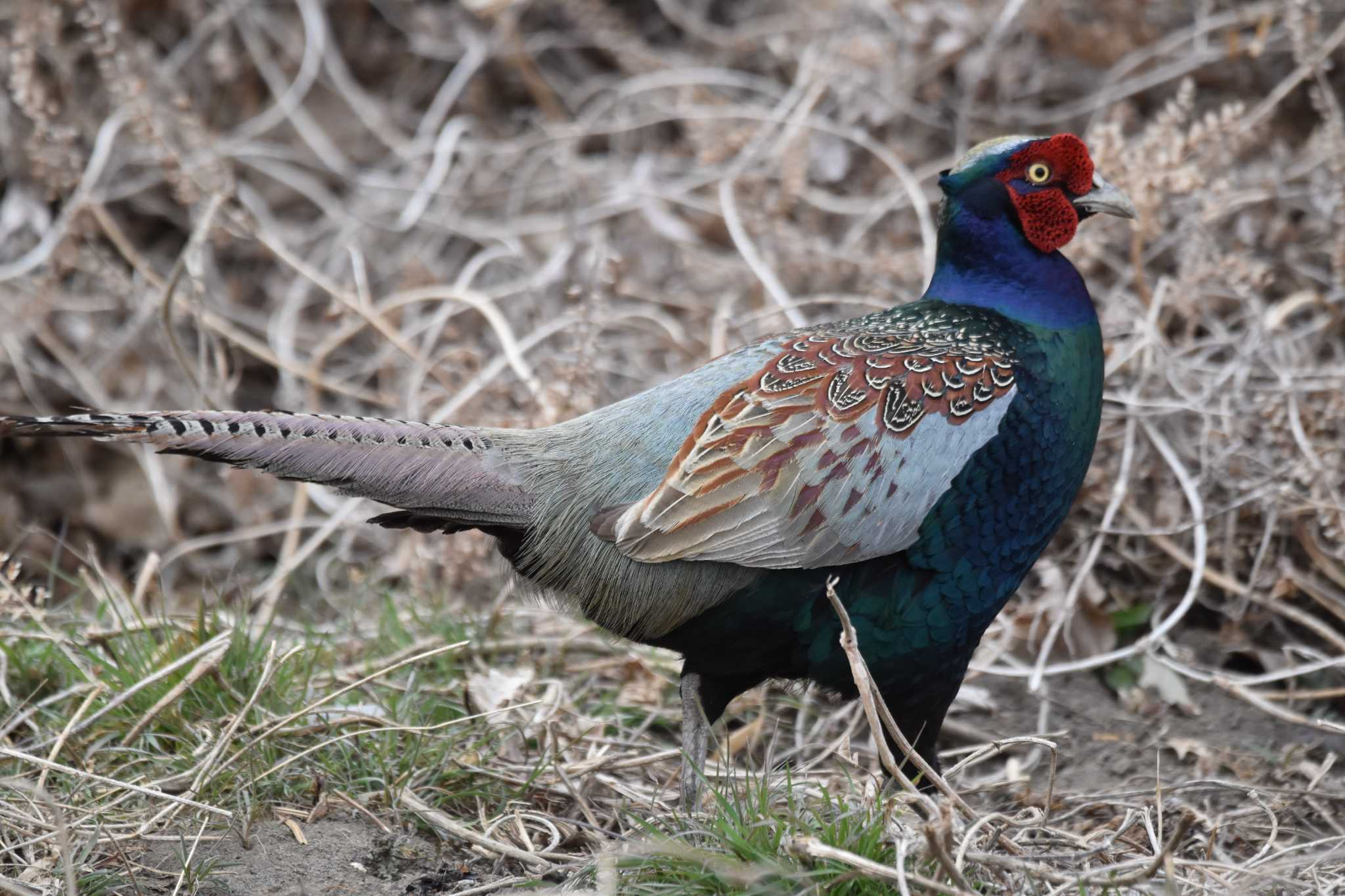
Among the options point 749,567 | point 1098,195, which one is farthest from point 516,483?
point 1098,195

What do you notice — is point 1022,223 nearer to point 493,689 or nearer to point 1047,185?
point 1047,185

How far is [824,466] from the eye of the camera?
2.72 m

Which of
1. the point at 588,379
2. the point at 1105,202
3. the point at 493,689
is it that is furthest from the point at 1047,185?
the point at 493,689

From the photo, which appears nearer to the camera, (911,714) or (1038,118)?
(911,714)

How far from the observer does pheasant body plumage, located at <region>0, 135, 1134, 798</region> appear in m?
2.69

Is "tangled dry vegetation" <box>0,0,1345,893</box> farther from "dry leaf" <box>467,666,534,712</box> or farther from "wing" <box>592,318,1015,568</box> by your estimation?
"wing" <box>592,318,1015,568</box>

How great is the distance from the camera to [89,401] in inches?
203

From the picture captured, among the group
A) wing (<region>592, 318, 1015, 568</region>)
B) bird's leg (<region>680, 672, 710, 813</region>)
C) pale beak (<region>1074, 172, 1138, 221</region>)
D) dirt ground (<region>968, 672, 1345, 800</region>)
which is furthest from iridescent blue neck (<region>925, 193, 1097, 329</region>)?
dirt ground (<region>968, 672, 1345, 800</region>)

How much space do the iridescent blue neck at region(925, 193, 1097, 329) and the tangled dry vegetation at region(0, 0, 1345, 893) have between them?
899 millimetres

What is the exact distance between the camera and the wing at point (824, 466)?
2.69 meters

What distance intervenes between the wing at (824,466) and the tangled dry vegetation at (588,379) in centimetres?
48

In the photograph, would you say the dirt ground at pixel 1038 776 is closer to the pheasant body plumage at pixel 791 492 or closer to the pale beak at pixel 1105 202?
the pheasant body plumage at pixel 791 492

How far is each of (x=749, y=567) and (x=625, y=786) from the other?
0.64m

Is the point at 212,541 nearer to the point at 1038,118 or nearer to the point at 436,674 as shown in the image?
the point at 436,674
